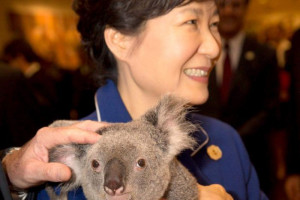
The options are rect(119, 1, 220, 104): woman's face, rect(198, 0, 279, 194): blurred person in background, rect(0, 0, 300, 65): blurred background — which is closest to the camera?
rect(119, 1, 220, 104): woman's face

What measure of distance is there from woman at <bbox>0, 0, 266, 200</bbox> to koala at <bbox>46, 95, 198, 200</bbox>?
24 centimetres

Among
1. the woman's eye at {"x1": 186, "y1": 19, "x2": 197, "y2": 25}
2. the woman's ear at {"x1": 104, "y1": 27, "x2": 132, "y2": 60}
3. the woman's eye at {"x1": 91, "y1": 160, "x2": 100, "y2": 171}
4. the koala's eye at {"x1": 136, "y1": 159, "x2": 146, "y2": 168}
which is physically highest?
the woman's eye at {"x1": 186, "y1": 19, "x2": 197, "y2": 25}

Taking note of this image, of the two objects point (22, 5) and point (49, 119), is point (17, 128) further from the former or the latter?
point (22, 5)

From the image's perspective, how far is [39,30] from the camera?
7.47 metres

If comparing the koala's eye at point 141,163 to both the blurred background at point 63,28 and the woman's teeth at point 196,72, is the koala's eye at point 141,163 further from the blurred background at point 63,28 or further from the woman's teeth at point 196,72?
the blurred background at point 63,28

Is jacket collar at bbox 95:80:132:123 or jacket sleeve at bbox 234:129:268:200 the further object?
jacket sleeve at bbox 234:129:268:200

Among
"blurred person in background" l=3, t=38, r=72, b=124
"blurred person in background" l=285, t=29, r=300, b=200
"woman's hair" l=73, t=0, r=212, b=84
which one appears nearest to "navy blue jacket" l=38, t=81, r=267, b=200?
"woman's hair" l=73, t=0, r=212, b=84

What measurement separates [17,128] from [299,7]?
7694mm

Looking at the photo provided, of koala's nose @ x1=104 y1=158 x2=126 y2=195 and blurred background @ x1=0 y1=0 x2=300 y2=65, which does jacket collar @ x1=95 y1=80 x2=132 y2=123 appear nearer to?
koala's nose @ x1=104 y1=158 x2=126 y2=195

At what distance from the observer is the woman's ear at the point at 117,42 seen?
1508 millimetres

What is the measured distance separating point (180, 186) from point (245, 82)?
2.02 meters

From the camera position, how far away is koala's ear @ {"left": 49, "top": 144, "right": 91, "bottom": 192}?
106cm

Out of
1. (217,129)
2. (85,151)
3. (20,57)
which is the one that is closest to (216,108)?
(217,129)

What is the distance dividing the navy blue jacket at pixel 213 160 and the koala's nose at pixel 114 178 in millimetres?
545
